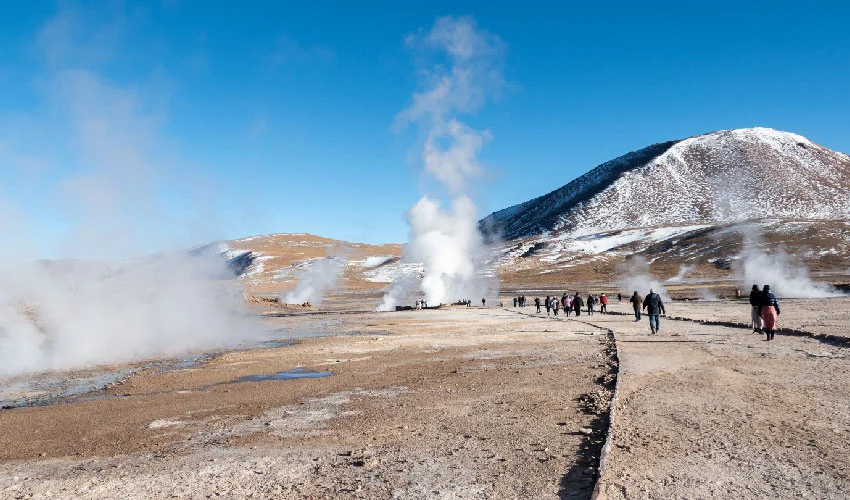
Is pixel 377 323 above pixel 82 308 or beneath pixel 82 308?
beneath

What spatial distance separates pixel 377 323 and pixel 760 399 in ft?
104

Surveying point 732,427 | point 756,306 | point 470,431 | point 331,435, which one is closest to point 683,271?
point 756,306

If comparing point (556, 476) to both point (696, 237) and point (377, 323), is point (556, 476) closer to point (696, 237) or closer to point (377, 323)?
point (377, 323)

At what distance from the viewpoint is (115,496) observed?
24.2 feet

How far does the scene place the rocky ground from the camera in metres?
7.16

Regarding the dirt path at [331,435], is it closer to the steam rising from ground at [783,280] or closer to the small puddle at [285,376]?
the small puddle at [285,376]

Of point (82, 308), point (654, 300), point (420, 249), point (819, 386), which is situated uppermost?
point (420, 249)

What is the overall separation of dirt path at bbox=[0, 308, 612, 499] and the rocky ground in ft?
0.14

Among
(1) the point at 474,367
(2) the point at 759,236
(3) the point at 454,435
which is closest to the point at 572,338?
(1) the point at 474,367

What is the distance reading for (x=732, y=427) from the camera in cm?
891

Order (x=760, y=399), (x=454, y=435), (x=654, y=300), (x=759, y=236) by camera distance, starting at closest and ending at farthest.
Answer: (x=454, y=435) < (x=760, y=399) < (x=654, y=300) < (x=759, y=236)

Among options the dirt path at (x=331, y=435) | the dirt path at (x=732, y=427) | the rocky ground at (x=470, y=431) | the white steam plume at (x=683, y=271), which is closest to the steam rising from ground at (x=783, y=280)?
the white steam plume at (x=683, y=271)

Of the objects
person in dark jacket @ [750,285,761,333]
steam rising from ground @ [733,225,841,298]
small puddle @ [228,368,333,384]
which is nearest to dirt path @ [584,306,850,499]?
person in dark jacket @ [750,285,761,333]

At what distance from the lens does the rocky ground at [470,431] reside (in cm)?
716
